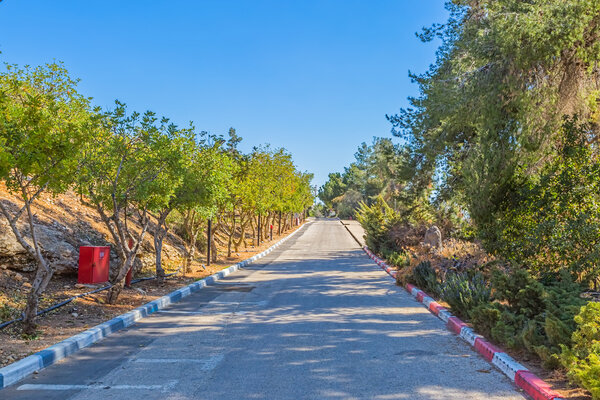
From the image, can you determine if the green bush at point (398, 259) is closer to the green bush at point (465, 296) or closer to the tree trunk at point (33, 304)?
the green bush at point (465, 296)

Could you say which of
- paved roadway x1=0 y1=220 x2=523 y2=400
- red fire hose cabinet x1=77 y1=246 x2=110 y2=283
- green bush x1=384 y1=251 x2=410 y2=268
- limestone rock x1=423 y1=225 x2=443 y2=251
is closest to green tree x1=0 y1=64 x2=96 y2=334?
paved roadway x1=0 y1=220 x2=523 y2=400

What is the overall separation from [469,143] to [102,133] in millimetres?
12070

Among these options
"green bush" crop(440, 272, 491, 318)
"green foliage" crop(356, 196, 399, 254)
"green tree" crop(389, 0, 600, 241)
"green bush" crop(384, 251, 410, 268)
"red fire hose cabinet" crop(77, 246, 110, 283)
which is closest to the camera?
"green bush" crop(440, 272, 491, 318)

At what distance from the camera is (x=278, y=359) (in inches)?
255

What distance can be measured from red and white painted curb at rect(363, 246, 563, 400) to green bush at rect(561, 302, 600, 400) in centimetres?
33

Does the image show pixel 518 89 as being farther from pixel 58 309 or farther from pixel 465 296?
pixel 58 309

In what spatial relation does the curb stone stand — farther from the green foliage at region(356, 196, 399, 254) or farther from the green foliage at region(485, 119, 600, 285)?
the green foliage at region(356, 196, 399, 254)

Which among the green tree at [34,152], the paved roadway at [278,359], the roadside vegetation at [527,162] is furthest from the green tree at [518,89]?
the green tree at [34,152]

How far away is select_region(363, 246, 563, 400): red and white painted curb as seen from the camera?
5.03 metres

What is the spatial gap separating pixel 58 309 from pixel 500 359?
745 centimetres

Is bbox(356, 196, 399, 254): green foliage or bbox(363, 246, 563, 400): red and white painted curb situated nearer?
bbox(363, 246, 563, 400): red and white painted curb

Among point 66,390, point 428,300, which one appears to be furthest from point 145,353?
point 428,300

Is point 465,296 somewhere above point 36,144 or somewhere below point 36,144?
below

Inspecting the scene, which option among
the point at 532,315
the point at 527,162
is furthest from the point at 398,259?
the point at 532,315
